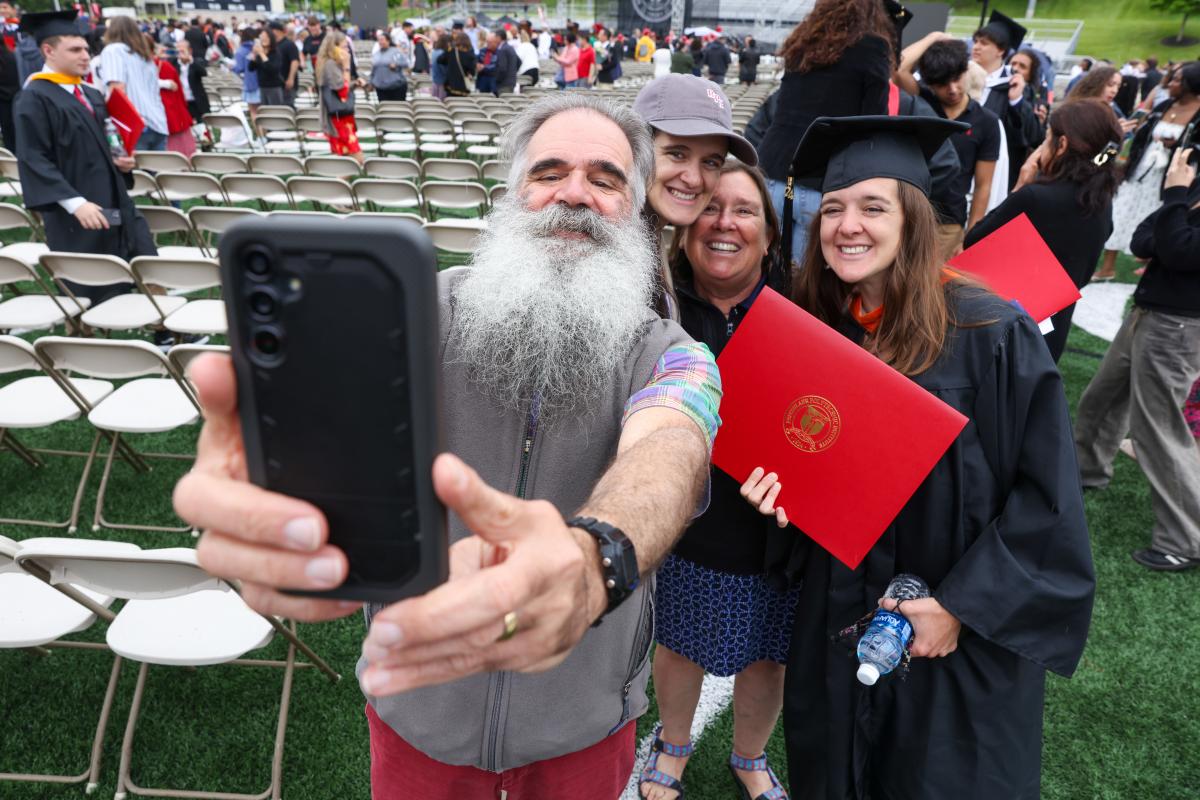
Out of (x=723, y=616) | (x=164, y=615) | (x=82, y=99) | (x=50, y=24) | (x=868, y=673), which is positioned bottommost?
(x=164, y=615)

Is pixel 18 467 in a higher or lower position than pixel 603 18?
lower

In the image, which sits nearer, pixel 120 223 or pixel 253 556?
pixel 253 556


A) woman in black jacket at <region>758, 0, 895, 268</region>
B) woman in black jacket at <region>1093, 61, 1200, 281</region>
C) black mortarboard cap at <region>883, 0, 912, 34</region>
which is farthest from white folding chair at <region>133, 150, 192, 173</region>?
woman in black jacket at <region>1093, 61, 1200, 281</region>

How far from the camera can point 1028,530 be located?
60.6 inches

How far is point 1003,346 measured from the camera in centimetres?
156

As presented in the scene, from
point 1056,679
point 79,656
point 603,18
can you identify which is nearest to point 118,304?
point 79,656

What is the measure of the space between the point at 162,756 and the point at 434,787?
5.68ft

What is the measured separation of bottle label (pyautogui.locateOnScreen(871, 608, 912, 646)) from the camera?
61.8 inches

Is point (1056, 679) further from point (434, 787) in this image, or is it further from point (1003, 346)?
point (434, 787)

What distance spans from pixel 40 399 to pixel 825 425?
410 cm

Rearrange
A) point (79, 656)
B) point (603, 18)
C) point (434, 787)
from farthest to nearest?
point (603, 18) → point (79, 656) → point (434, 787)

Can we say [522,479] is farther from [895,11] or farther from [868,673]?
[895,11]

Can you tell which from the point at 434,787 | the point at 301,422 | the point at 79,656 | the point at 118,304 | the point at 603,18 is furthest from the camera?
the point at 603,18

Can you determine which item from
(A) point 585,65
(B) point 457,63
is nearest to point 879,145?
(B) point 457,63
